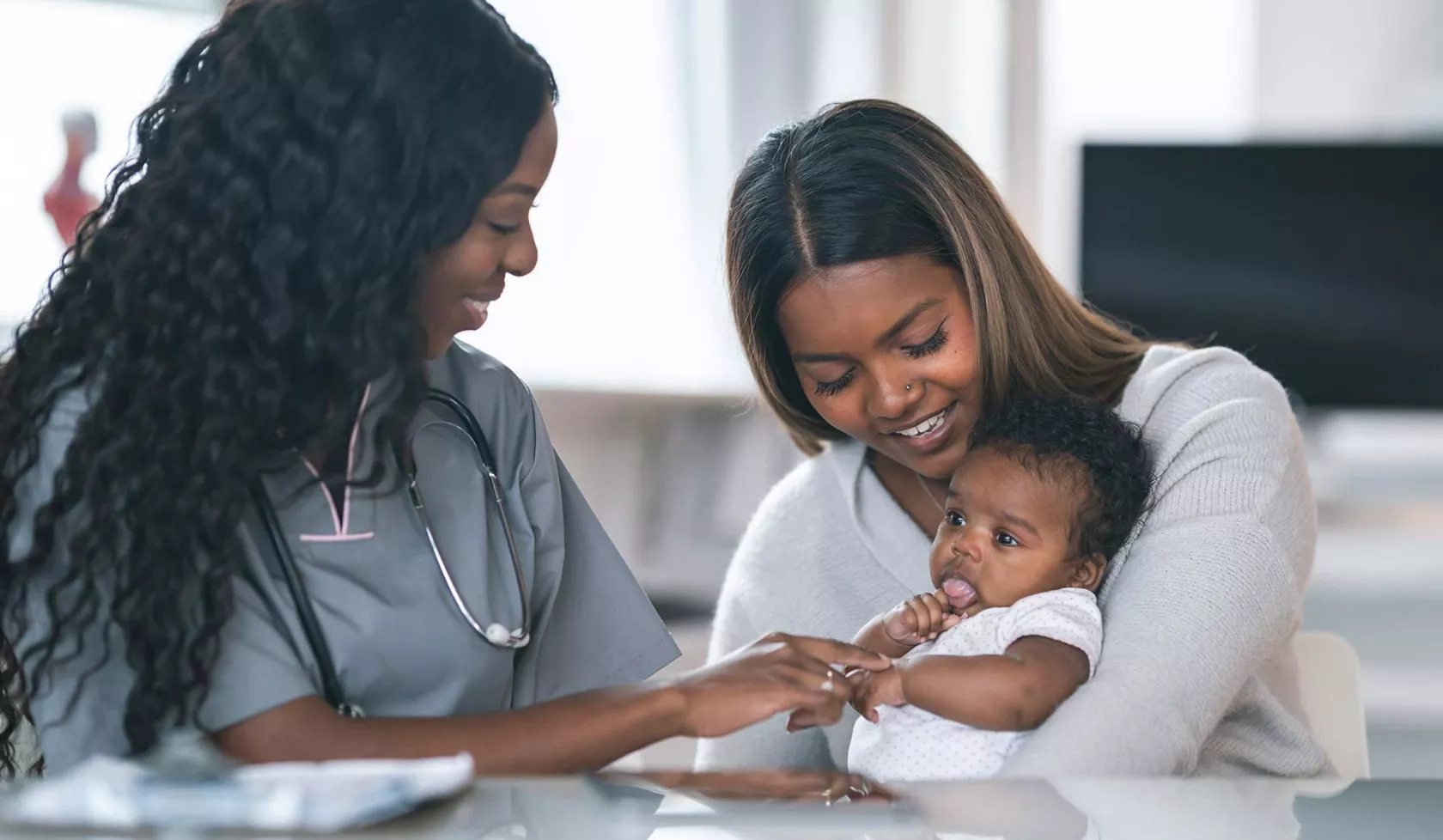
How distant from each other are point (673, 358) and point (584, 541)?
204cm

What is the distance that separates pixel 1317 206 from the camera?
10.1 feet

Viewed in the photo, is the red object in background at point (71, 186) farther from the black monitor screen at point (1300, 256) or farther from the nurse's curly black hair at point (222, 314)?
the black monitor screen at point (1300, 256)

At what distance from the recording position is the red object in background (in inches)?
102

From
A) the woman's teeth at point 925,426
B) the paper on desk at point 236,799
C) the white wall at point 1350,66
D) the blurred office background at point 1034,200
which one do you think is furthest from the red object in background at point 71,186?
the white wall at point 1350,66

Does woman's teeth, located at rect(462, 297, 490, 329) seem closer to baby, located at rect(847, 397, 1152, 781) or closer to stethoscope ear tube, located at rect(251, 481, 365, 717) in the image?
stethoscope ear tube, located at rect(251, 481, 365, 717)

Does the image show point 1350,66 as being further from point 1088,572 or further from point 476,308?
point 476,308

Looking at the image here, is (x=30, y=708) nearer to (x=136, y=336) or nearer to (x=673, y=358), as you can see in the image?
(x=136, y=336)

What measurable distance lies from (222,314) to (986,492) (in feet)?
2.26

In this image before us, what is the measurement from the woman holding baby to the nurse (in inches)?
9.2

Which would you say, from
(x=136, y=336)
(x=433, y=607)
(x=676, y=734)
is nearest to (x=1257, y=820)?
(x=676, y=734)

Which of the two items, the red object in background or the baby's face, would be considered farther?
the red object in background

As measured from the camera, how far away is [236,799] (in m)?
0.69

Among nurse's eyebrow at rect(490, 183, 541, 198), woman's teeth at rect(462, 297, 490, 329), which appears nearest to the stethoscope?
woman's teeth at rect(462, 297, 490, 329)

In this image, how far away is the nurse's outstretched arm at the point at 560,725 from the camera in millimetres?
979
